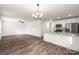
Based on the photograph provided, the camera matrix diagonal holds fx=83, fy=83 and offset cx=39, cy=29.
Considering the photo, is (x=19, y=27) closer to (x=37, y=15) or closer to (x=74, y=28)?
(x=37, y=15)

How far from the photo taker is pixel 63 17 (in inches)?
82.4

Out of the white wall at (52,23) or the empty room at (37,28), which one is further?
the white wall at (52,23)

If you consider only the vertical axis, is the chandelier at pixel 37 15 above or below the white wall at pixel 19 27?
above

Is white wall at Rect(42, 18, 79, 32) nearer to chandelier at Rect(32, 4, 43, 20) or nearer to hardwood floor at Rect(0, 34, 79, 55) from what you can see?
chandelier at Rect(32, 4, 43, 20)

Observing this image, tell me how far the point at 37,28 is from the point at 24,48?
1.98 ft

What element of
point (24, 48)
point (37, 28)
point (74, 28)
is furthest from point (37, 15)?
point (74, 28)

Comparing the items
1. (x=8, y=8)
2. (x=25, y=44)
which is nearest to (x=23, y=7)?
(x=8, y=8)

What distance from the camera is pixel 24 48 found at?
2.05 m

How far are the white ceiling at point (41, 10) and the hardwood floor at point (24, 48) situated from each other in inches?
21.8

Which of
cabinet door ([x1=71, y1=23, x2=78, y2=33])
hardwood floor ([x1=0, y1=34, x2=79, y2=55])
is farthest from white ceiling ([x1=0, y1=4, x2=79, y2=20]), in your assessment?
hardwood floor ([x1=0, y1=34, x2=79, y2=55])

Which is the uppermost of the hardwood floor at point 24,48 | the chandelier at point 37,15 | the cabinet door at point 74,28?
the chandelier at point 37,15

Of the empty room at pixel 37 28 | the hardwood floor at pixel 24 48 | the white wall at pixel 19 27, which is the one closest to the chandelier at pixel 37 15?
the empty room at pixel 37 28

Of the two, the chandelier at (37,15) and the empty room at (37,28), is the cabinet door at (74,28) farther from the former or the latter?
the chandelier at (37,15)

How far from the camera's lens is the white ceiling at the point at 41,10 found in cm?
196
